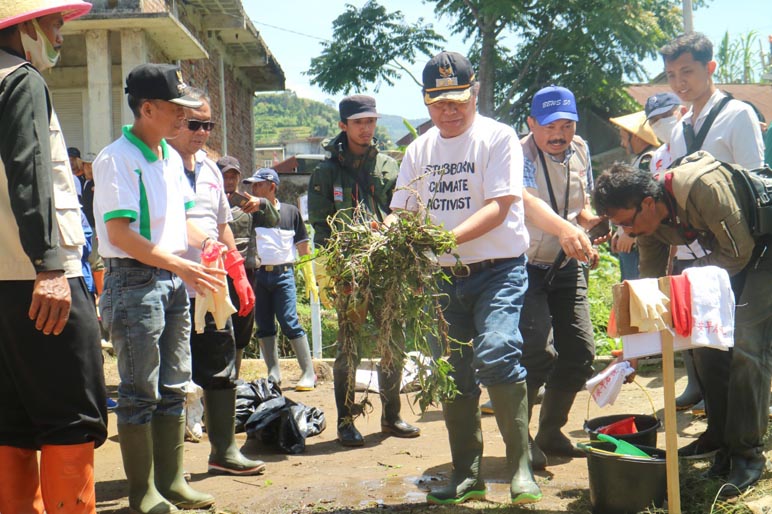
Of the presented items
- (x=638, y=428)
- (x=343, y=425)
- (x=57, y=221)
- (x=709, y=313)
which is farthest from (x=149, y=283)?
(x=638, y=428)

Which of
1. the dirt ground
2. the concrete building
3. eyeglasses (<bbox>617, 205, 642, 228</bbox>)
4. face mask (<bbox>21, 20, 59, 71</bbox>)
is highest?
the concrete building

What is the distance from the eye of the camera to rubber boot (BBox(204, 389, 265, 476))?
5195mm

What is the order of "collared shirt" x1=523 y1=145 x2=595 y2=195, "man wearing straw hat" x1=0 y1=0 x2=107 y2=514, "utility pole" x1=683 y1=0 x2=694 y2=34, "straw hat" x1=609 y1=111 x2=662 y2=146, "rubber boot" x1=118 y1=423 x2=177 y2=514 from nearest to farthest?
"man wearing straw hat" x1=0 y1=0 x2=107 y2=514 → "rubber boot" x1=118 y1=423 x2=177 y2=514 → "collared shirt" x1=523 y1=145 x2=595 y2=195 → "straw hat" x1=609 y1=111 x2=662 y2=146 → "utility pole" x1=683 y1=0 x2=694 y2=34

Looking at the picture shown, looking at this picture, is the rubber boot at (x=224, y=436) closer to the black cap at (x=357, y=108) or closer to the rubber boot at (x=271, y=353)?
the black cap at (x=357, y=108)

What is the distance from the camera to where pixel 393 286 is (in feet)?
13.1

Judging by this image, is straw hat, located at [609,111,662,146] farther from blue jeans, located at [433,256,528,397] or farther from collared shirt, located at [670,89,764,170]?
blue jeans, located at [433,256,528,397]

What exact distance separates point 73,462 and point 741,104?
4.45 meters

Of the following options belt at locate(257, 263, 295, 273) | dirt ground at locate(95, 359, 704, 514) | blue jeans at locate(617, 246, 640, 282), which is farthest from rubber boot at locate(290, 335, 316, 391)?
blue jeans at locate(617, 246, 640, 282)

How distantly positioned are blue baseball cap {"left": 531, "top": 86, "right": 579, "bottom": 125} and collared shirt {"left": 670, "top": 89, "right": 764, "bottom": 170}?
2.91 feet

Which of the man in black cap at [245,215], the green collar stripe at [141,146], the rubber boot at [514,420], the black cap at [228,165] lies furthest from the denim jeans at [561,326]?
the black cap at [228,165]

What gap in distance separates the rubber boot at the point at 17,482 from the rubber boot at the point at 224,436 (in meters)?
1.69

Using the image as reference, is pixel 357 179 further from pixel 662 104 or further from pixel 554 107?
pixel 662 104

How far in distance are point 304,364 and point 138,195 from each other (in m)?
4.33

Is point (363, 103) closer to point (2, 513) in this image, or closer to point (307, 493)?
point (307, 493)
